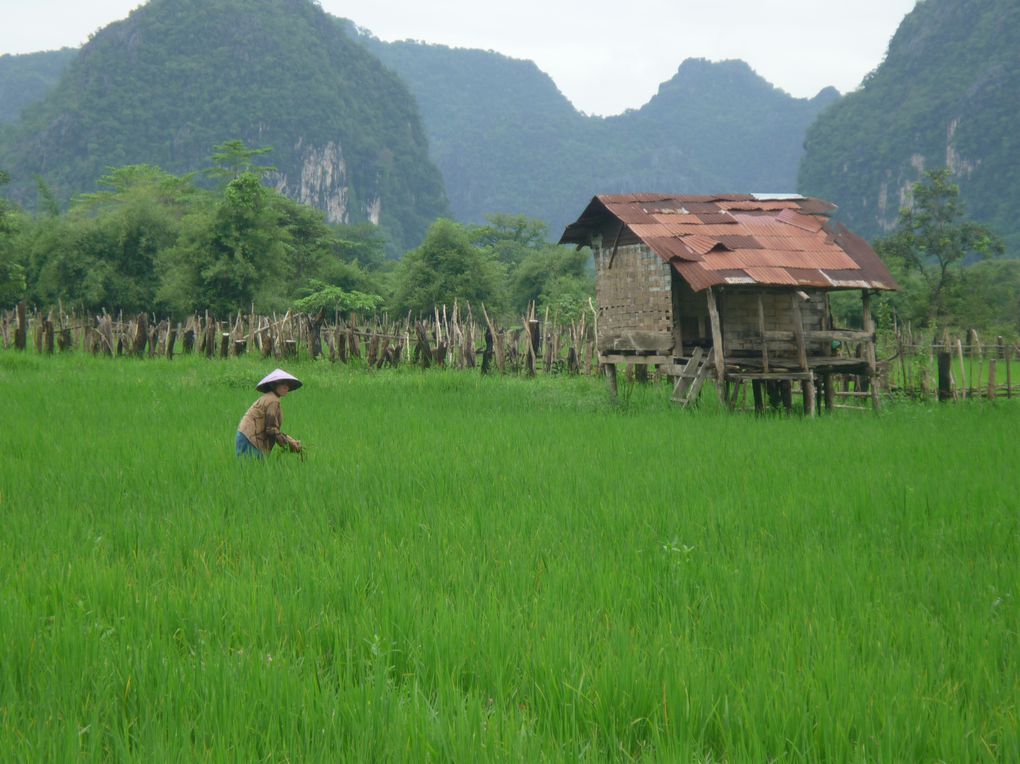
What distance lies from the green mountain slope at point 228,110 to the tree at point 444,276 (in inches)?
2650

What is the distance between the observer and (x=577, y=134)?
162125 mm

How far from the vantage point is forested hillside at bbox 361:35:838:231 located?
151625 mm

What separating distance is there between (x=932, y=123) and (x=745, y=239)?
75.3 m

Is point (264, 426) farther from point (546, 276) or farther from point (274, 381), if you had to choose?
point (546, 276)

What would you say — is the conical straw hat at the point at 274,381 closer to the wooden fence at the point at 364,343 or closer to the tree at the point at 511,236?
the wooden fence at the point at 364,343

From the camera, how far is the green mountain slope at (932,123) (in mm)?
68562

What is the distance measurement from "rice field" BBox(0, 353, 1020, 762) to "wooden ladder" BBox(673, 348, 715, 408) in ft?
17.5

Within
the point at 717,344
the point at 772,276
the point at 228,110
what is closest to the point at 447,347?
the point at 717,344

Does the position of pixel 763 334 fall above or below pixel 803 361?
above

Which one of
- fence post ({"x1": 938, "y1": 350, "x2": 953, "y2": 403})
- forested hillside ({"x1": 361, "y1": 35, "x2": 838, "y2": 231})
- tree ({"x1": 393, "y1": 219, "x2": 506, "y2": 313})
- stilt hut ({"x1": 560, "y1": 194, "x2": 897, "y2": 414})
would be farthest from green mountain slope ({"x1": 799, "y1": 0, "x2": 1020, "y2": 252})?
stilt hut ({"x1": 560, "y1": 194, "x2": 897, "y2": 414})

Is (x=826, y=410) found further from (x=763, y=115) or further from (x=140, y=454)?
(x=763, y=115)

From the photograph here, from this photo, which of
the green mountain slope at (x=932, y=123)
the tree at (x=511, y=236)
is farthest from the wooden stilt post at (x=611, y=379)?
the green mountain slope at (x=932, y=123)

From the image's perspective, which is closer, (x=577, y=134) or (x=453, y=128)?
(x=577, y=134)

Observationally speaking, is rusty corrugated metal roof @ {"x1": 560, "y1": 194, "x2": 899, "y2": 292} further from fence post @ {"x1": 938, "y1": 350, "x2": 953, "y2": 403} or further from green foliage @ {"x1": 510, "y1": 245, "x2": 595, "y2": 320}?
green foliage @ {"x1": 510, "y1": 245, "x2": 595, "y2": 320}
